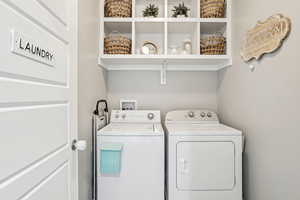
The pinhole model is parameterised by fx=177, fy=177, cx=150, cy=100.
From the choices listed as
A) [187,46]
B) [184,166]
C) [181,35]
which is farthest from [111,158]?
[181,35]

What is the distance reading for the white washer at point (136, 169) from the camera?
5.14 ft

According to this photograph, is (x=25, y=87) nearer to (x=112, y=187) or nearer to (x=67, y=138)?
(x=67, y=138)

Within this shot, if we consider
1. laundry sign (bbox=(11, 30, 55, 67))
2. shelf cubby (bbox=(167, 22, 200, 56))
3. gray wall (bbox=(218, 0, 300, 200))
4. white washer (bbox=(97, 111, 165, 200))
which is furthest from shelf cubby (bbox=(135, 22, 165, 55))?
laundry sign (bbox=(11, 30, 55, 67))

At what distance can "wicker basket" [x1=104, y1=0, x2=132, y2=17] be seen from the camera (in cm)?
196

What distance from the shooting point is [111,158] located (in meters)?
1.53

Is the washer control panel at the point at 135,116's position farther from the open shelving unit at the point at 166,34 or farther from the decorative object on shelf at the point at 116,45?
the decorative object on shelf at the point at 116,45

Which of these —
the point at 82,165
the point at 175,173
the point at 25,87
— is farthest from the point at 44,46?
the point at 175,173

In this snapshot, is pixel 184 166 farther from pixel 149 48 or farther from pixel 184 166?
pixel 149 48

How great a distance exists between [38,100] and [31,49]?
224mm

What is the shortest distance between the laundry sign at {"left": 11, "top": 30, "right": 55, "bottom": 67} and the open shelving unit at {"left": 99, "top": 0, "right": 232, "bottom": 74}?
1.09 meters

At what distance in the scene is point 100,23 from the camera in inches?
77.5

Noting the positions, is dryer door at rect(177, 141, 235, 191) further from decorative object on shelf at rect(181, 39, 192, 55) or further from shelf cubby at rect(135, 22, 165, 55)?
shelf cubby at rect(135, 22, 165, 55)

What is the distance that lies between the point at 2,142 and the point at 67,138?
51 cm

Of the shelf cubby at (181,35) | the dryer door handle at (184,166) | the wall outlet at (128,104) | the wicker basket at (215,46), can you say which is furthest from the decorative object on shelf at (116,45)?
the dryer door handle at (184,166)
